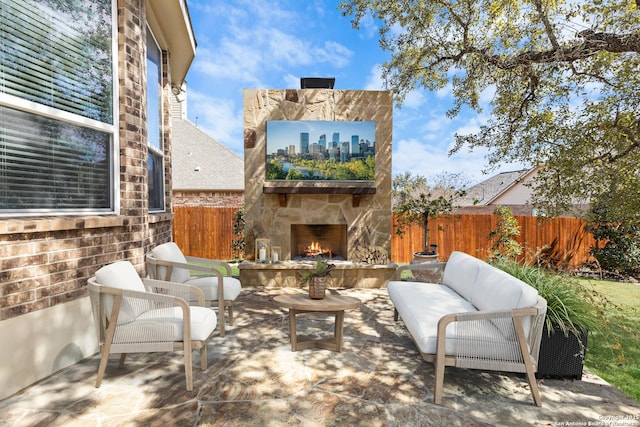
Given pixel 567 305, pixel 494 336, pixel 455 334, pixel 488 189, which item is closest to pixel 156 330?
pixel 455 334

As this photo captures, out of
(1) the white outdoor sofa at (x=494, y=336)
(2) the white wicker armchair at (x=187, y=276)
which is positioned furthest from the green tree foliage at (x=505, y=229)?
(2) the white wicker armchair at (x=187, y=276)

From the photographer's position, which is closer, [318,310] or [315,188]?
[318,310]

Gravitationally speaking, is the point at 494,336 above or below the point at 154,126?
below

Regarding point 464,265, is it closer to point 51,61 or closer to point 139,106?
point 139,106

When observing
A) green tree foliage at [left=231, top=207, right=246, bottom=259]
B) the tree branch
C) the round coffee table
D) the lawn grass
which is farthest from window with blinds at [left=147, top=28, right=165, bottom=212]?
the lawn grass

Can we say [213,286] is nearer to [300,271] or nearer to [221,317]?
[221,317]

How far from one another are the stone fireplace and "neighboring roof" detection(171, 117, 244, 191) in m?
7.10

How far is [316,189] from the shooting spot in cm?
676

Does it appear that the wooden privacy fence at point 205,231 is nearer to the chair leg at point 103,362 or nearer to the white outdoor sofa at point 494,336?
the chair leg at point 103,362

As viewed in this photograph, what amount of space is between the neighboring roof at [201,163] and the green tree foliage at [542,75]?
9.28 meters

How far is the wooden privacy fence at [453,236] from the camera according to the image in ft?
31.8

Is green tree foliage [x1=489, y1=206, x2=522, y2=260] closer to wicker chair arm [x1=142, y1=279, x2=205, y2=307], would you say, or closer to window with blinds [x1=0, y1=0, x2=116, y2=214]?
wicker chair arm [x1=142, y1=279, x2=205, y2=307]

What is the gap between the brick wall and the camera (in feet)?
9.00

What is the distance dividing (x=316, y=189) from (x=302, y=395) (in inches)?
176
